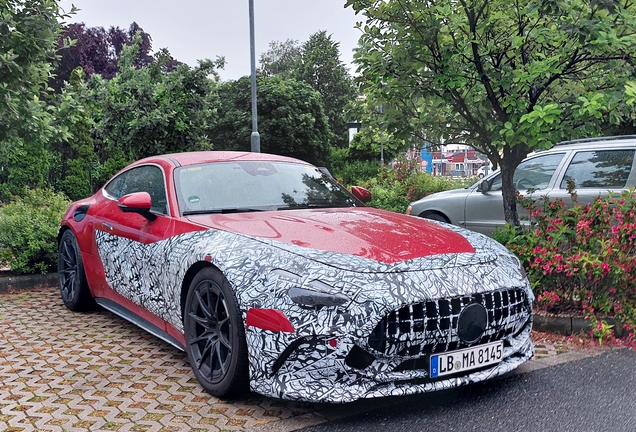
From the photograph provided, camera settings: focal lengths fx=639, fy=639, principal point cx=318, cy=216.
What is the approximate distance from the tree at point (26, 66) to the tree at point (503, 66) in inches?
147

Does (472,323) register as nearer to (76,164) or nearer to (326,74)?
(76,164)

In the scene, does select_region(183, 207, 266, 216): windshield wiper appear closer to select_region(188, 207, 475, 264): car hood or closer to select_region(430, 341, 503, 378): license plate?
select_region(188, 207, 475, 264): car hood

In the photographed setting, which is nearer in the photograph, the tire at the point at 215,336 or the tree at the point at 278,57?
the tire at the point at 215,336

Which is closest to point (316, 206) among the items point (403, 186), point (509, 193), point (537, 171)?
point (509, 193)

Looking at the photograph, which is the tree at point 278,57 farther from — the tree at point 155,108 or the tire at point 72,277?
the tire at point 72,277

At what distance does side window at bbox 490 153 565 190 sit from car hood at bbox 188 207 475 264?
3.76m

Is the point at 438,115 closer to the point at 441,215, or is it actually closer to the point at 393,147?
the point at 393,147

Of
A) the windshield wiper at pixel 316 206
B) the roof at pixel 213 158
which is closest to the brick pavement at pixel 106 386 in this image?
the windshield wiper at pixel 316 206

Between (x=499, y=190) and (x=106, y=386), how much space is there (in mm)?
6058

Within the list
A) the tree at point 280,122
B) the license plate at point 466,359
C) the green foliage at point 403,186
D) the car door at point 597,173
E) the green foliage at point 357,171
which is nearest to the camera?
the license plate at point 466,359

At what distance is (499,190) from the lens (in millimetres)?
8594

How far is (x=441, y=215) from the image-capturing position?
9.27 m

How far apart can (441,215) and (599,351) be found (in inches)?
183

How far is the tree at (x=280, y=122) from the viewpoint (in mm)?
32125
